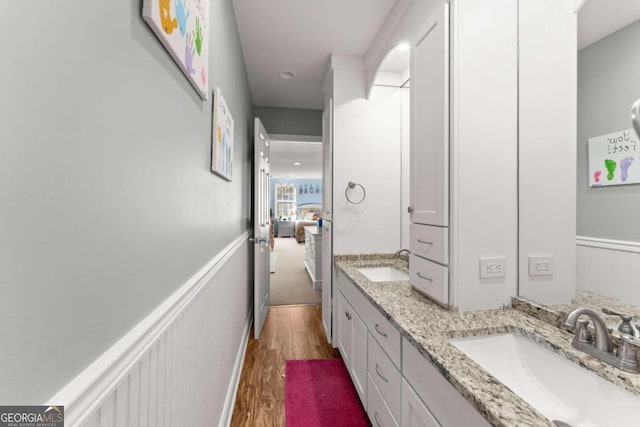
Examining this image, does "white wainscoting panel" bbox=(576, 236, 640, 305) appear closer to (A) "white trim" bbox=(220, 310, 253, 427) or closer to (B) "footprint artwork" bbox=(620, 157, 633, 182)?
(B) "footprint artwork" bbox=(620, 157, 633, 182)

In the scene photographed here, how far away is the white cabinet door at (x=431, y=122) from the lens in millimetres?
1232

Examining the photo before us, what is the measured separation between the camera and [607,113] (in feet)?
3.04

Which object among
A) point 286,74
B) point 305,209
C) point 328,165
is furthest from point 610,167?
point 305,209

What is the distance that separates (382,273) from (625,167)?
1.54 metres

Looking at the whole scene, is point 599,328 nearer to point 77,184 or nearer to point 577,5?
point 577,5

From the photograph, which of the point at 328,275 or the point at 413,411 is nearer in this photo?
the point at 413,411

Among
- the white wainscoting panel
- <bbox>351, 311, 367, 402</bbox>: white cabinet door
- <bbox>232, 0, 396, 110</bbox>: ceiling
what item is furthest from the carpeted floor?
the white wainscoting panel

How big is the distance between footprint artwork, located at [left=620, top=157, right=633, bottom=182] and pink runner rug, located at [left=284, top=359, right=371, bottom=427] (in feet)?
5.59

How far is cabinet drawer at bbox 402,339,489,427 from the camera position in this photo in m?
0.74

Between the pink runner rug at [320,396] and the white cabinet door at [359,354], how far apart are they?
0.38ft

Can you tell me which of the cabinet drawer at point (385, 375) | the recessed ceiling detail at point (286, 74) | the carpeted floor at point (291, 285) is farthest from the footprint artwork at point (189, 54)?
the carpeted floor at point (291, 285)

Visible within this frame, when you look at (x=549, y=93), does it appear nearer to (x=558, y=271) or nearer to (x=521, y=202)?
(x=521, y=202)

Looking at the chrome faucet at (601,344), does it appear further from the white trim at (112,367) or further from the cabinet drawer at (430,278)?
the white trim at (112,367)

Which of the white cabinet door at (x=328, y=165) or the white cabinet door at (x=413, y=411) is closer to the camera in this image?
the white cabinet door at (x=413, y=411)
